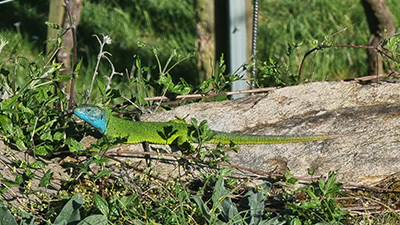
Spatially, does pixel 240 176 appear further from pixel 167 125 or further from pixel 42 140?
pixel 42 140

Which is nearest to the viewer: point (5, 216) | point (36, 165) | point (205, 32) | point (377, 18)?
point (5, 216)

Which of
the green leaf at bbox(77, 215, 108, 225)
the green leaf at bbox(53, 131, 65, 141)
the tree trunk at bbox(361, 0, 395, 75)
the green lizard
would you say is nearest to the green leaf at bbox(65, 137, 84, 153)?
the green leaf at bbox(53, 131, 65, 141)

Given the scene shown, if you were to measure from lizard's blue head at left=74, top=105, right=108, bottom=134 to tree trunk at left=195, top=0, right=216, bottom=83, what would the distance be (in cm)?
160

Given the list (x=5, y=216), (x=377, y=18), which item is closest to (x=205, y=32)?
(x=377, y=18)

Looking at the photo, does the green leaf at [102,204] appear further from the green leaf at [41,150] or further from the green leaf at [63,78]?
the green leaf at [63,78]

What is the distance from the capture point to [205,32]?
5.06m

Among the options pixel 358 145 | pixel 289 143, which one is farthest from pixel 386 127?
pixel 289 143

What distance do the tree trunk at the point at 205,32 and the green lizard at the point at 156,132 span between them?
1.52 m

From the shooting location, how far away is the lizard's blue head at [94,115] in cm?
334

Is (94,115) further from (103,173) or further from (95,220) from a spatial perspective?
(95,220)

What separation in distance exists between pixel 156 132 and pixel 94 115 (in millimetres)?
402

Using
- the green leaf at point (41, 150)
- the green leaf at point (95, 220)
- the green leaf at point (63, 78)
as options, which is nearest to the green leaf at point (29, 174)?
the green leaf at point (41, 150)

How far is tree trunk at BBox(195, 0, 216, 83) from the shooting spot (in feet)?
16.1

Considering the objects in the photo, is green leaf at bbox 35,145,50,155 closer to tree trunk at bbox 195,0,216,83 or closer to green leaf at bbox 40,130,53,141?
green leaf at bbox 40,130,53,141
